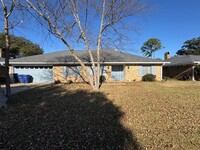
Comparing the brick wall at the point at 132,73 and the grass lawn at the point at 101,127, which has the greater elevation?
the brick wall at the point at 132,73

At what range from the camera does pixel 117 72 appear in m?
21.6

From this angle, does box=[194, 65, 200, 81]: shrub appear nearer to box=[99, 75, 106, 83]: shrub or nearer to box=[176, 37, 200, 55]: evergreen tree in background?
box=[99, 75, 106, 83]: shrub

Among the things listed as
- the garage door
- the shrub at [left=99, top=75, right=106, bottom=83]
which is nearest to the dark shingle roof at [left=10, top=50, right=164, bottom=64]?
the garage door

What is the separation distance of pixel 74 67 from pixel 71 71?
54 cm

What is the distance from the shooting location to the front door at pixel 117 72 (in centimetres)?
2147

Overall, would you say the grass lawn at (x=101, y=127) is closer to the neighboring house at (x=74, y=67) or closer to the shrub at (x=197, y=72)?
the neighboring house at (x=74, y=67)

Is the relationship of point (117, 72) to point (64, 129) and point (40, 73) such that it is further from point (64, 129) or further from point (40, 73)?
point (64, 129)

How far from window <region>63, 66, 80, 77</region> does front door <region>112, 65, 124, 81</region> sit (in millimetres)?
4102

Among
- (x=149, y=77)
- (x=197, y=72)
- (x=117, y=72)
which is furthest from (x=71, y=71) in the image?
(x=197, y=72)

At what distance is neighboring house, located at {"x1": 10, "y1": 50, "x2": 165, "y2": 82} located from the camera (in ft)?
66.4

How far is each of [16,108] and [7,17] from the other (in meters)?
4.10

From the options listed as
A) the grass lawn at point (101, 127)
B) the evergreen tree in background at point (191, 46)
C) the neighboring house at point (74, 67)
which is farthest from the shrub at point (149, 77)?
the evergreen tree in background at point (191, 46)

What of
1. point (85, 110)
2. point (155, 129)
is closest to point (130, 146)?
point (155, 129)

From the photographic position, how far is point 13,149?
3.77 meters
